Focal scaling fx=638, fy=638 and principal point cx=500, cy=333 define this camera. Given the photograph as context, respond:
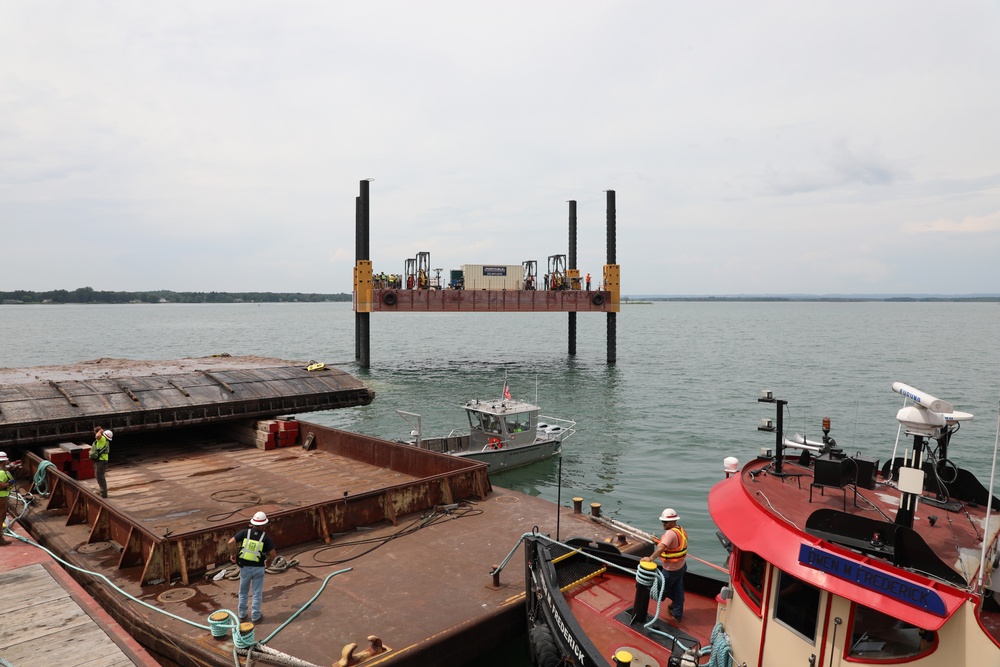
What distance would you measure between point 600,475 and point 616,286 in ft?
97.0

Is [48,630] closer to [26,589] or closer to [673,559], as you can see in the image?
[26,589]

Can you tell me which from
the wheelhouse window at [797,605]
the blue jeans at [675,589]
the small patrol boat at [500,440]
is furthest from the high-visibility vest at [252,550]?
the small patrol boat at [500,440]

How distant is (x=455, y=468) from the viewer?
580 inches

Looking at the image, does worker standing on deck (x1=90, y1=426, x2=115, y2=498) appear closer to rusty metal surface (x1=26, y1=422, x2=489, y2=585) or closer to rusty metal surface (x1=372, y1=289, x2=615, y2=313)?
rusty metal surface (x1=26, y1=422, x2=489, y2=585)

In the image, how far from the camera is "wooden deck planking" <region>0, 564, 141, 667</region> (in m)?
7.51

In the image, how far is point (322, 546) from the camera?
11.3 meters

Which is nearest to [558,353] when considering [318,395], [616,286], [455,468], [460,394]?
[616,286]

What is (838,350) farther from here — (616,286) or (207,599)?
(207,599)

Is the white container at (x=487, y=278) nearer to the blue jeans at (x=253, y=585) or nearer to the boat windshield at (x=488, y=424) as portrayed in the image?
the boat windshield at (x=488, y=424)

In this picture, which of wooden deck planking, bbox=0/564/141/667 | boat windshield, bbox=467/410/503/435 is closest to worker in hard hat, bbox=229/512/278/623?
wooden deck planking, bbox=0/564/141/667

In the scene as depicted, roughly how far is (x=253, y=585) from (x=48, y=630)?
251 cm

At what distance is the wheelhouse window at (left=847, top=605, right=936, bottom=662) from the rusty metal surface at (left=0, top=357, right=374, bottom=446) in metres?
20.4

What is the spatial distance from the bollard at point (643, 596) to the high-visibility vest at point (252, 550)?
5.15 m

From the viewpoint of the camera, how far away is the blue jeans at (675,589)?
888cm
